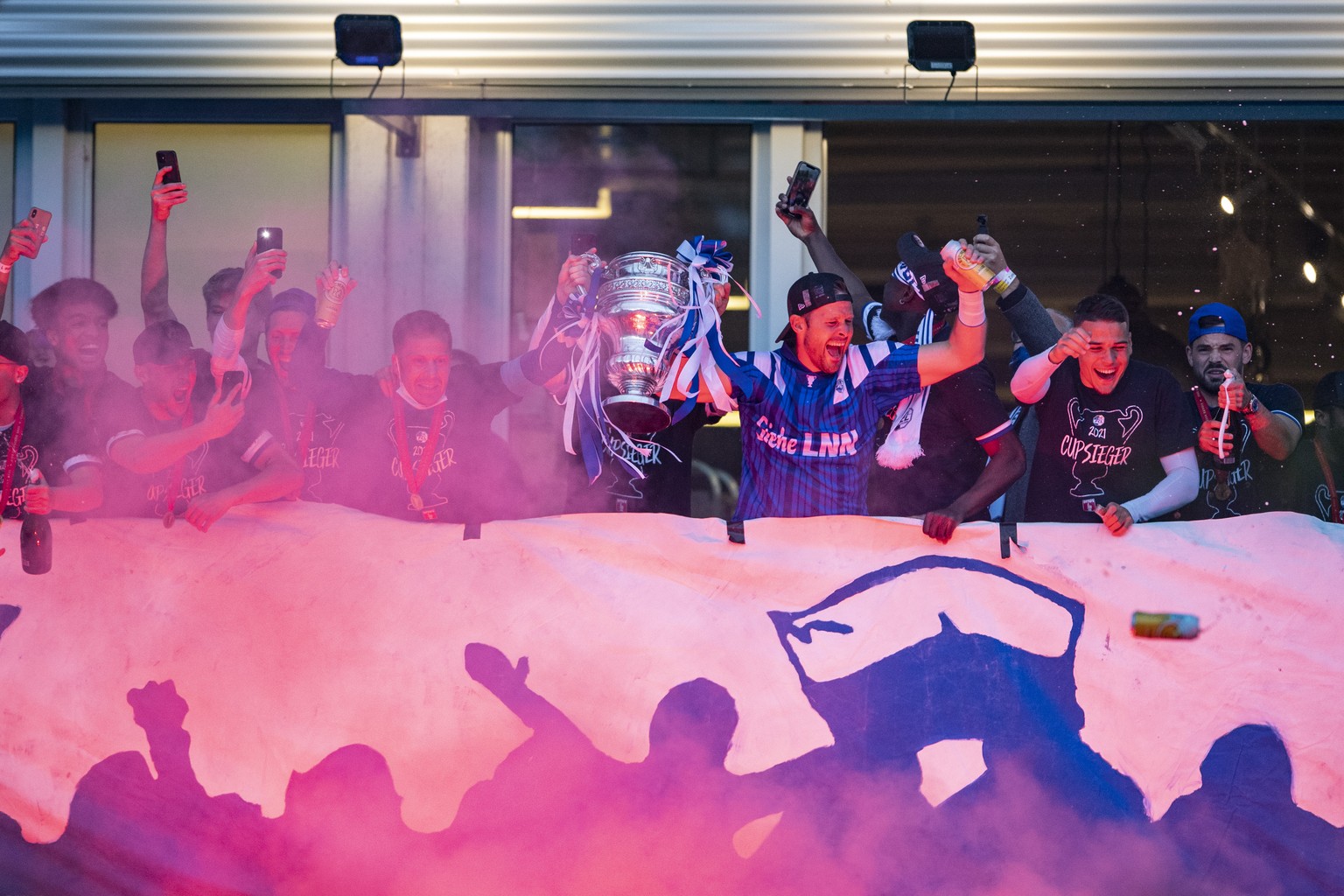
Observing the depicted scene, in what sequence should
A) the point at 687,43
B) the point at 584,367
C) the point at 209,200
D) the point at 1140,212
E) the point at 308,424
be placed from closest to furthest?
1. the point at 584,367
2. the point at 308,424
3. the point at 687,43
4. the point at 209,200
5. the point at 1140,212

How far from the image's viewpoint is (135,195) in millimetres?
5316

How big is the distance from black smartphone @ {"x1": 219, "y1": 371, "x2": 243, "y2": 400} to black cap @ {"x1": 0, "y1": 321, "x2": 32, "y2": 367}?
2.16 feet

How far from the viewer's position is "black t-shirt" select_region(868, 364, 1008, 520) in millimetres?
3551

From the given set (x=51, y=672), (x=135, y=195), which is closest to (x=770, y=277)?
(x=135, y=195)

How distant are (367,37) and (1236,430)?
340cm

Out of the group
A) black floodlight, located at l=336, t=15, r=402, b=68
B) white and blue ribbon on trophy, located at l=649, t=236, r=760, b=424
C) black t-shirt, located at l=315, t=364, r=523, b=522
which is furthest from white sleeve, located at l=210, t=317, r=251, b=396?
black floodlight, located at l=336, t=15, r=402, b=68

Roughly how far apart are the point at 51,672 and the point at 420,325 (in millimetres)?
1401

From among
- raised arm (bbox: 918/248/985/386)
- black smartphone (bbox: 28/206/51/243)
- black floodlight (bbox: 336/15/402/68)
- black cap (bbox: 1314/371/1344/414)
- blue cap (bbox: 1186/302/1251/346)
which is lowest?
black cap (bbox: 1314/371/1344/414)

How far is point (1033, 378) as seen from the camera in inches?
140

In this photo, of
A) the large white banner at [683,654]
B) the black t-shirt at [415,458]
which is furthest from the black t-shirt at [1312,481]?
the black t-shirt at [415,458]

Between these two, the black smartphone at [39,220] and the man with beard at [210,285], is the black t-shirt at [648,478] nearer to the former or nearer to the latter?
the man with beard at [210,285]

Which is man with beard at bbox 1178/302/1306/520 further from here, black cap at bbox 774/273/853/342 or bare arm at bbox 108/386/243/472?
bare arm at bbox 108/386/243/472

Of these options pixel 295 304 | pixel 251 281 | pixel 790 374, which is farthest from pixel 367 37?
pixel 790 374

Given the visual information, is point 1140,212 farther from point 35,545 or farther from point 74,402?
point 35,545
